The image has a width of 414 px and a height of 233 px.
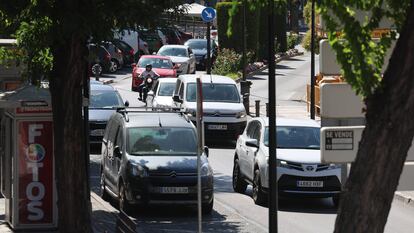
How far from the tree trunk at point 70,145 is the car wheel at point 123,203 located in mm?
3799

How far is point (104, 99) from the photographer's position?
93.7 feet

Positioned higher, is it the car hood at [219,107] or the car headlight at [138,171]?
the car headlight at [138,171]

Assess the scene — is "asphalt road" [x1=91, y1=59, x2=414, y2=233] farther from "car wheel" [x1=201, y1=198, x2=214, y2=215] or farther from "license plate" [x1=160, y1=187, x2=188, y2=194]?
"license plate" [x1=160, y1=187, x2=188, y2=194]

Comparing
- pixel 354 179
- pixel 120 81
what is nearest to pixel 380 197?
pixel 354 179

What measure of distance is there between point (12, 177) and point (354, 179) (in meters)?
10.2

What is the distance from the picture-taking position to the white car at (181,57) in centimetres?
4855

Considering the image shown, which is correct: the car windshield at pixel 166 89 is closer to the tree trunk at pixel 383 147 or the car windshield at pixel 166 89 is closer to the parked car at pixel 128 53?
the parked car at pixel 128 53

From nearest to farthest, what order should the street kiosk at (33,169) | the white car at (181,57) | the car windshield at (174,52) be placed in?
the street kiosk at (33,169), the white car at (181,57), the car windshield at (174,52)

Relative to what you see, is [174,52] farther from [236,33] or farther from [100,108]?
[100,108]

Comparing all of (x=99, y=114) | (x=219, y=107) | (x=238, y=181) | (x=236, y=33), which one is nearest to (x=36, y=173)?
(x=238, y=181)

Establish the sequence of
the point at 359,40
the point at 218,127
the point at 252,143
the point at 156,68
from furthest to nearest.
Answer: the point at 156,68
the point at 218,127
the point at 252,143
the point at 359,40

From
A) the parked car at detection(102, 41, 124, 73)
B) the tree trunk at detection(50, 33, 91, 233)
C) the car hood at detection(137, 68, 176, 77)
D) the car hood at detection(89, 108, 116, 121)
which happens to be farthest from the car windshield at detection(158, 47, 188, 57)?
the tree trunk at detection(50, 33, 91, 233)

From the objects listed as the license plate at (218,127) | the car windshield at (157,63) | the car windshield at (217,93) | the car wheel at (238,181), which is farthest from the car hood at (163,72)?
the car wheel at (238,181)

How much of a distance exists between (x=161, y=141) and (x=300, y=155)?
267cm
